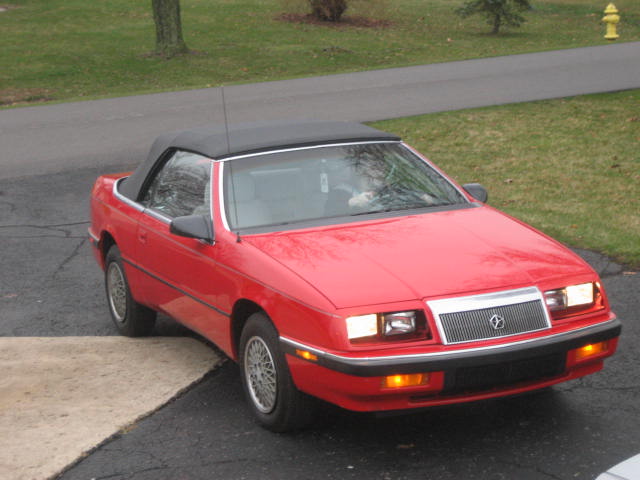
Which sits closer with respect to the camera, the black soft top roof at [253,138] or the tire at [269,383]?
the tire at [269,383]

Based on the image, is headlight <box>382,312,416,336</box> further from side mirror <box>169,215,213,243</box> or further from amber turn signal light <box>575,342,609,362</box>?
side mirror <box>169,215,213,243</box>

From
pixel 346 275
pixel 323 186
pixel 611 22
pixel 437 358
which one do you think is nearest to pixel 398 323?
pixel 437 358

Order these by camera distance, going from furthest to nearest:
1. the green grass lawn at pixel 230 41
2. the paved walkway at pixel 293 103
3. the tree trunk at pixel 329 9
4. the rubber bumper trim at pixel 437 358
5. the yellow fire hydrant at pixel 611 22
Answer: the tree trunk at pixel 329 9
the yellow fire hydrant at pixel 611 22
the green grass lawn at pixel 230 41
the paved walkway at pixel 293 103
the rubber bumper trim at pixel 437 358

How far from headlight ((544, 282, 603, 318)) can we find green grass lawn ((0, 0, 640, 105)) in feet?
56.9

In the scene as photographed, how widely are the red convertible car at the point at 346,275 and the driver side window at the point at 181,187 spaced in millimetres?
14

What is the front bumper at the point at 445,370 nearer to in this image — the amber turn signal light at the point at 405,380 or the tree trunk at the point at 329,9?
the amber turn signal light at the point at 405,380

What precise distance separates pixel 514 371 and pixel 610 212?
586 centimetres

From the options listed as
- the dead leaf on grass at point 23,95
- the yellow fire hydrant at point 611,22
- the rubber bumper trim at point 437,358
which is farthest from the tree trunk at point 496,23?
the rubber bumper trim at point 437,358

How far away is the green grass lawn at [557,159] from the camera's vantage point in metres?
9.62

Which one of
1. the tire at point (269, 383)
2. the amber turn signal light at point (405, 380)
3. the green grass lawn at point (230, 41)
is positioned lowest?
the green grass lawn at point (230, 41)

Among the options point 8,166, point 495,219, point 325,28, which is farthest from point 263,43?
point 495,219

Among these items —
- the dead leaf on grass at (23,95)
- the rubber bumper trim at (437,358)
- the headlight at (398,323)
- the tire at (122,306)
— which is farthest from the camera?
the dead leaf on grass at (23,95)

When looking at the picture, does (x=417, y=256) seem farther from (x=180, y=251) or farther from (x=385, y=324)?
(x=180, y=251)

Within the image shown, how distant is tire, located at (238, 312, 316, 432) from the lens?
4844 millimetres
